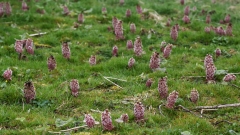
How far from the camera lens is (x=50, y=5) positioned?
59.4 feet

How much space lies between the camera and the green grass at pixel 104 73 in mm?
7457

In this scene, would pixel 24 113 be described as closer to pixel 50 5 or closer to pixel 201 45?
pixel 201 45

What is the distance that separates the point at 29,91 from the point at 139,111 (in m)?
2.61

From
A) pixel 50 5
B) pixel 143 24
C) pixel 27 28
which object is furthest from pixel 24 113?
pixel 50 5

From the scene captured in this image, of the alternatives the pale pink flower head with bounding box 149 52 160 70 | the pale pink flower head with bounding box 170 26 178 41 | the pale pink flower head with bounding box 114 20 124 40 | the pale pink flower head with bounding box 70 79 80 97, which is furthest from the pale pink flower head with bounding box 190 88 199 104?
the pale pink flower head with bounding box 114 20 124 40

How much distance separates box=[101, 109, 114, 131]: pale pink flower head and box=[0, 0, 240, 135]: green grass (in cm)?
18

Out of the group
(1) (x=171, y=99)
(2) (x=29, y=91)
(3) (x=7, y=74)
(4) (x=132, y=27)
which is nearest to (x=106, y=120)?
(1) (x=171, y=99)

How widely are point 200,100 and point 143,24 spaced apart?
788 cm

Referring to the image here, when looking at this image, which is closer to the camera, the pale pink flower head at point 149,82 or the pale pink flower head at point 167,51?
the pale pink flower head at point 149,82

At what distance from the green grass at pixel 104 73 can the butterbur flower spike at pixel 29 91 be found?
0.16 m

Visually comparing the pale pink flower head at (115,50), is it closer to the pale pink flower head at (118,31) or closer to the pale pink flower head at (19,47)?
the pale pink flower head at (118,31)

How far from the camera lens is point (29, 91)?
8156 mm

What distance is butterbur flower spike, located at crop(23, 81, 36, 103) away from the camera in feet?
26.6

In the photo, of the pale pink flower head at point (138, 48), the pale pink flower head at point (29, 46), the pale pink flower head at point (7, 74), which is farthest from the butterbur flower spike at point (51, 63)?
the pale pink flower head at point (138, 48)
